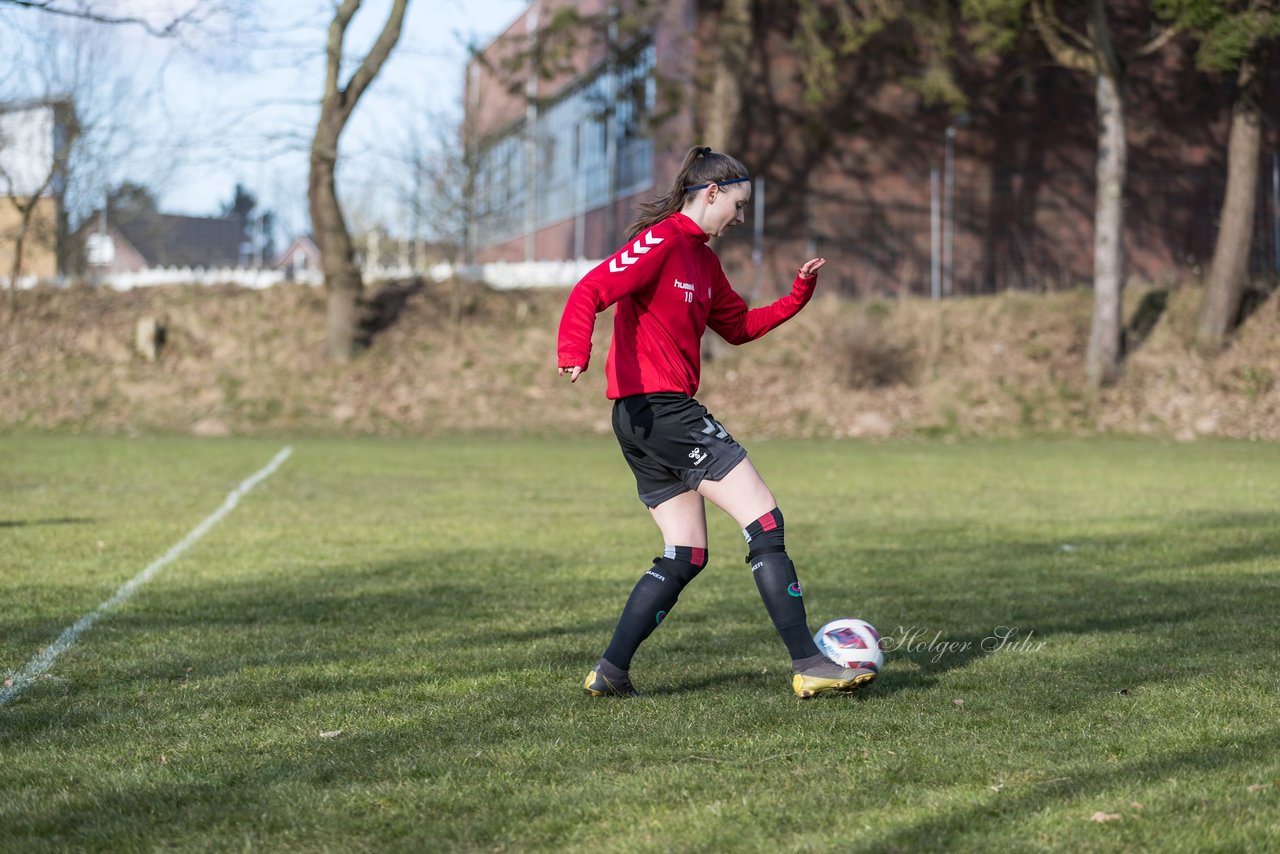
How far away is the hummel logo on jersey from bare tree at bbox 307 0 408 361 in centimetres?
2480

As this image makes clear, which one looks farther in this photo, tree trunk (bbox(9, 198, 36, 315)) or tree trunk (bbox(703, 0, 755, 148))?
tree trunk (bbox(9, 198, 36, 315))

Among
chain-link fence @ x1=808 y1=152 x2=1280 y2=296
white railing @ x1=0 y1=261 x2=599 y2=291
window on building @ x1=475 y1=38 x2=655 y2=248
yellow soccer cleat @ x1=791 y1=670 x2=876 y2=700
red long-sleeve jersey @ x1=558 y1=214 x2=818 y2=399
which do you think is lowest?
yellow soccer cleat @ x1=791 y1=670 x2=876 y2=700

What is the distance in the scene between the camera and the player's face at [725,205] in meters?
5.47

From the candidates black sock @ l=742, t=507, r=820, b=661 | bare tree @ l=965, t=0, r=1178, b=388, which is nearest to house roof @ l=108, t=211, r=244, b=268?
bare tree @ l=965, t=0, r=1178, b=388

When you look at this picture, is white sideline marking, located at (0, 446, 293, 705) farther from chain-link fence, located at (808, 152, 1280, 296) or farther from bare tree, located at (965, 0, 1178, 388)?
chain-link fence, located at (808, 152, 1280, 296)

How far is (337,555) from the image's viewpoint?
1011 cm

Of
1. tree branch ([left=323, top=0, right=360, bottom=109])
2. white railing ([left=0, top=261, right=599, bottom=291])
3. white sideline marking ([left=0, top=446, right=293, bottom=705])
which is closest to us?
white sideline marking ([left=0, top=446, right=293, bottom=705])

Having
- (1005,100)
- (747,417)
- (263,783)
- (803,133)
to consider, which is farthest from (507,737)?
(1005,100)

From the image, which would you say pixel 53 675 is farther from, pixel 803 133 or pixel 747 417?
pixel 803 133

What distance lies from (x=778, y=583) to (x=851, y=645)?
355mm

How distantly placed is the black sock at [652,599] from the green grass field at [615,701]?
213 mm

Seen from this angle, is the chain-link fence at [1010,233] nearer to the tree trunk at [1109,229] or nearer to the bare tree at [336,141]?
the tree trunk at [1109,229]

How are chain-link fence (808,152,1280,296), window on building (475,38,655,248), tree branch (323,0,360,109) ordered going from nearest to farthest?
tree branch (323,0,360,109) < window on building (475,38,655,248) < chain-link fence (808,152,1280,296)

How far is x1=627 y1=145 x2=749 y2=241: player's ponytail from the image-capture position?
548cm
